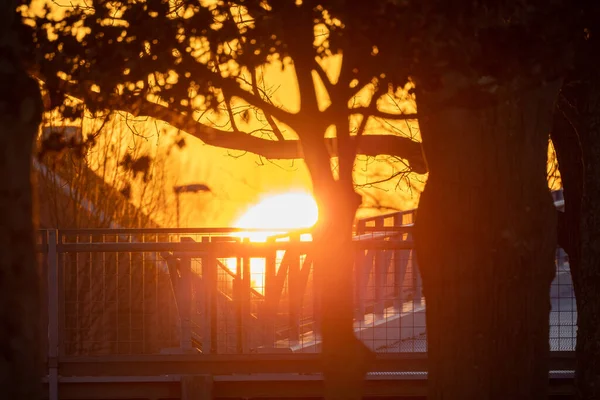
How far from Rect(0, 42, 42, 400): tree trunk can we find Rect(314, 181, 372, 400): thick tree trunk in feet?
9.33

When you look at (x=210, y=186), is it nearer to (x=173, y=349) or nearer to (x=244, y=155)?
(x=244, y=155)

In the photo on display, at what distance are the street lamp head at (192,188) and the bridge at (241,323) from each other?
13473 millimetres

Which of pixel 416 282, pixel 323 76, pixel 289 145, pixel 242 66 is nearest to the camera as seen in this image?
pixel 323 76

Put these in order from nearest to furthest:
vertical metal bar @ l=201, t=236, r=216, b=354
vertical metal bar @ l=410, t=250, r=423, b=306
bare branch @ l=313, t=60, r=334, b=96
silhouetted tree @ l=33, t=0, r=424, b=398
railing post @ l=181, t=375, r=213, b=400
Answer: silhouetted tree @ l=33, t=0, r=424, b=398
bare branch @ l=313, t=60, r=334, b=96
railing post @ l=181, t=375, r=213, b=400
vertical metal bar @ l=201, t=236, r=216, b=354
vertical metal bar @ l=410, t=250, r=423, b=306

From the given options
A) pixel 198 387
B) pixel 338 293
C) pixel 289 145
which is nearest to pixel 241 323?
pixel 198 387

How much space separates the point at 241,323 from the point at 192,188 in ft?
49.0

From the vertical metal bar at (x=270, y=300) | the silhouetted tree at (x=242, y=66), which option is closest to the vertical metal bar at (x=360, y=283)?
the vertical metal bar at (x=270, y=300)

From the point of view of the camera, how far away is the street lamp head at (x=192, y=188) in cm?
2464

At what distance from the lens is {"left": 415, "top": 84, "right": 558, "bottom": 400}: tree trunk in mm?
6957

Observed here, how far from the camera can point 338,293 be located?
8.41 metres

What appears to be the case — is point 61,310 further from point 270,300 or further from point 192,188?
point 192,188

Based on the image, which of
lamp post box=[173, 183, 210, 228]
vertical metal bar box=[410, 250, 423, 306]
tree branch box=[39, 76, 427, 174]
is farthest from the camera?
lamp post box=[173, 183, 210, 228]

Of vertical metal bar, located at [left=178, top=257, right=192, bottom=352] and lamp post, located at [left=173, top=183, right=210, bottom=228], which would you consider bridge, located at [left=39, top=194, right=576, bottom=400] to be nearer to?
vertical metal bar, located at [left=178, top=257, right=192, bottom=352]

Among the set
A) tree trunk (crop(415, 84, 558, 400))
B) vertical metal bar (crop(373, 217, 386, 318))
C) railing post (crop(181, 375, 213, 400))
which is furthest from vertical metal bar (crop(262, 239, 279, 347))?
tree trunk (crop(415, 84, 558, 400))
